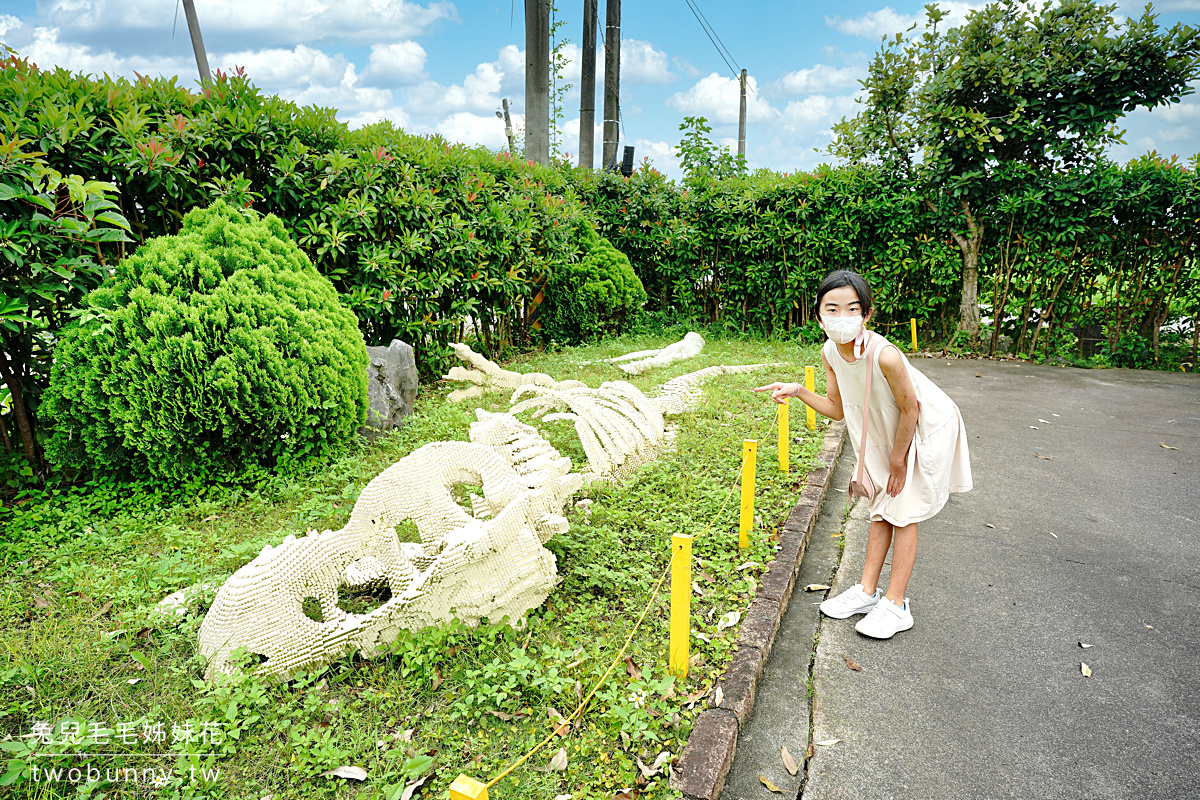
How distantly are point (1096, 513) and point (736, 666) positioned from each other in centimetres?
321

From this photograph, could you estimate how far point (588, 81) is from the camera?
11.4 m

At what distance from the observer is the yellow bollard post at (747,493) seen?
328 cm

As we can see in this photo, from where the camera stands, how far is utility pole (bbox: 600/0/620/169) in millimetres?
11750

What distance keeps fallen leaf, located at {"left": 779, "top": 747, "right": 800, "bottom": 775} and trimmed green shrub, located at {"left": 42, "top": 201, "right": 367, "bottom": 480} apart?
3.27 m

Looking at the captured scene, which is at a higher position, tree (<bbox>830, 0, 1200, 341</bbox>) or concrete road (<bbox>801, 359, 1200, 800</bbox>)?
tree (<bbox>830, 0, 1200, 341</bbox>)

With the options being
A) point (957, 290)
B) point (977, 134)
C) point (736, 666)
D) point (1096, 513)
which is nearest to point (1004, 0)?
point (977, 134)

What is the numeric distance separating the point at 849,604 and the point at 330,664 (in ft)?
7.58

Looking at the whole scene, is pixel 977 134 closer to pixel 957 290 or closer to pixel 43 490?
pixel 957 290

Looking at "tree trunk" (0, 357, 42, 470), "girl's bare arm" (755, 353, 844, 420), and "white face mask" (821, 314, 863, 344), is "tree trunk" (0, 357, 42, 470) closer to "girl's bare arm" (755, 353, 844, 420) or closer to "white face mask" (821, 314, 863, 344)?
"girl's bare arm" (755, 353, 844, 420)

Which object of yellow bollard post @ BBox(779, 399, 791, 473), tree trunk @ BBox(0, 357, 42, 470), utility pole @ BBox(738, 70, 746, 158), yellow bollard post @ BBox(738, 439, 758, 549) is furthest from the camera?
utility pole @ BBox(738, 70, 746, 158)

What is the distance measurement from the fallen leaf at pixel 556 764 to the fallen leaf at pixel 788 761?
770 mm

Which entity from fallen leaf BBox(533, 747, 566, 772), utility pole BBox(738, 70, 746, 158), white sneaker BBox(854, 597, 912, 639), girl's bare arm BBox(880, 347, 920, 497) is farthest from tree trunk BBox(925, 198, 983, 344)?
utility pole BBox(738, 70, 746, 158)

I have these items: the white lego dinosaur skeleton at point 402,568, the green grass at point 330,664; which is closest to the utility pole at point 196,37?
Result: the green grass at point 330,664

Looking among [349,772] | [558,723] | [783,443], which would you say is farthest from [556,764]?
[783,443]
